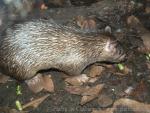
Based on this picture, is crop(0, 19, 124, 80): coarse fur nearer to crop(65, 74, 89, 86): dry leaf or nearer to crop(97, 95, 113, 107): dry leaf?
crop(65, 74, 89, 86): dry leaf

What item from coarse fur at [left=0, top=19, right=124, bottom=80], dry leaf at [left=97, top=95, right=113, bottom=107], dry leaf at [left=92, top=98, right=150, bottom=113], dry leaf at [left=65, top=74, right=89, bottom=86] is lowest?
dry leaf at [left=92, top=98, right=150, bottom=113]

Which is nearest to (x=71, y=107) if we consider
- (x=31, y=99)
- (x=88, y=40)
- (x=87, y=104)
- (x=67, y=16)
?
(x=87, y=104)

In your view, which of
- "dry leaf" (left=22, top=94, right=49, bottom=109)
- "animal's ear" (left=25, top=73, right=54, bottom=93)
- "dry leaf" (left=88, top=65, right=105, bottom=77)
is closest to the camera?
"dry leaf" (left=22, top=94, right=49, bottom=109)

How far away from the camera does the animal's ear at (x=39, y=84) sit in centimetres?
645

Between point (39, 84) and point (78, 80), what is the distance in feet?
2.06

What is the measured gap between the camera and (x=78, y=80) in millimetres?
6508

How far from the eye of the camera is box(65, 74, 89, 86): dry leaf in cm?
650

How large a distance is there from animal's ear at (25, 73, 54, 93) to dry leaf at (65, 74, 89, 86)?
291 millimetres

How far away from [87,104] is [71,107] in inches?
9.8

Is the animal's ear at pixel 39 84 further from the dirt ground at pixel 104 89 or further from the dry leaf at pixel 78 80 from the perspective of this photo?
the dry leaf at pixel 78 80

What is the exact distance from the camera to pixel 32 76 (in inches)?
255

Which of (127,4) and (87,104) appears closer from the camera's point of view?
(87,104)

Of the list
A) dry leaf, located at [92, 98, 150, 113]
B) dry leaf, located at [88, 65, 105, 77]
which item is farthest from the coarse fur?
dry leaf, located at [92, 98, 150, 113]

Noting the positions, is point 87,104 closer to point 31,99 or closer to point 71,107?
point 71,107
